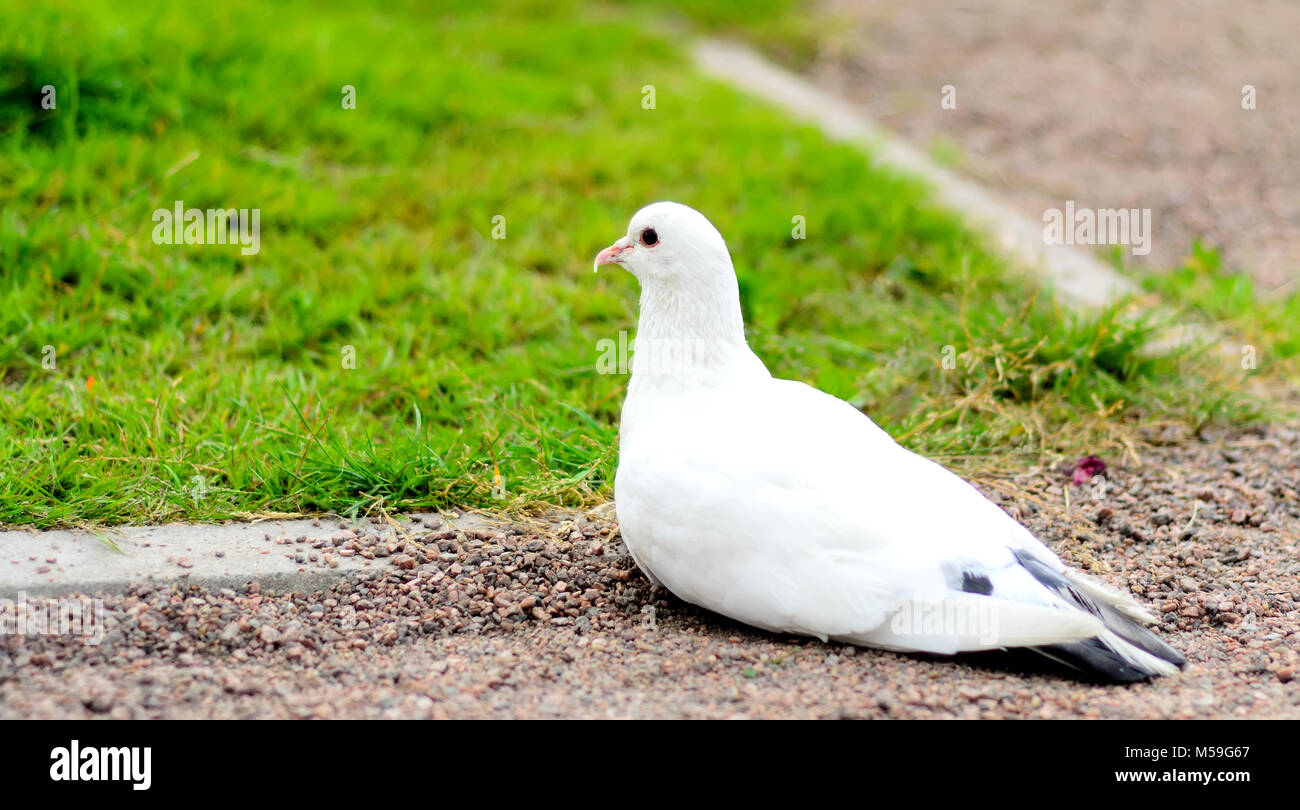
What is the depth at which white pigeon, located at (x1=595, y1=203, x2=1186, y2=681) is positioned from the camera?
9.73ft

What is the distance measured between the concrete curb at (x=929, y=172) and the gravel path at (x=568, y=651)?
180cm

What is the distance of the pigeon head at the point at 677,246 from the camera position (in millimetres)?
3441

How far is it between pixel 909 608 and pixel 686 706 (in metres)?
0.55

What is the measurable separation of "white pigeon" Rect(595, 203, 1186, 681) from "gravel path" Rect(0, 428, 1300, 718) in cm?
11

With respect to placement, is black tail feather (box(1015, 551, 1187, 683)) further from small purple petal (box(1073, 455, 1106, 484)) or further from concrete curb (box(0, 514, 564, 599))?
concrete curb (box(0, 514, 564, 599))

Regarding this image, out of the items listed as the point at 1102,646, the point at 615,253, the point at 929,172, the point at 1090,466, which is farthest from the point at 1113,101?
the point at 1102,646

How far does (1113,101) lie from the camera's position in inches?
322

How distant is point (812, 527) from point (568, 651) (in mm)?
646

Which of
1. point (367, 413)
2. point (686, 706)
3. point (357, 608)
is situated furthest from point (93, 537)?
point (686, 706)

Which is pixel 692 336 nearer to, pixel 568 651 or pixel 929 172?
pixel 568 651

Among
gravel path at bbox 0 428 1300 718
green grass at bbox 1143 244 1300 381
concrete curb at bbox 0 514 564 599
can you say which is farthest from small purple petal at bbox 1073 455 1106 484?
concrete curb at bbox 0 514 564 599

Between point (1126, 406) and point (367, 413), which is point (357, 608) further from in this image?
point (1126, 406)

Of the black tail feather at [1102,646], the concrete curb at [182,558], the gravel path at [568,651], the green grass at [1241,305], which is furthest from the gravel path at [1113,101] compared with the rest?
the concrete curb at [182,558]

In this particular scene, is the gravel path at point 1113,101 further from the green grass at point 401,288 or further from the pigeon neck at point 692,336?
the pigeon neck at point 692,336
